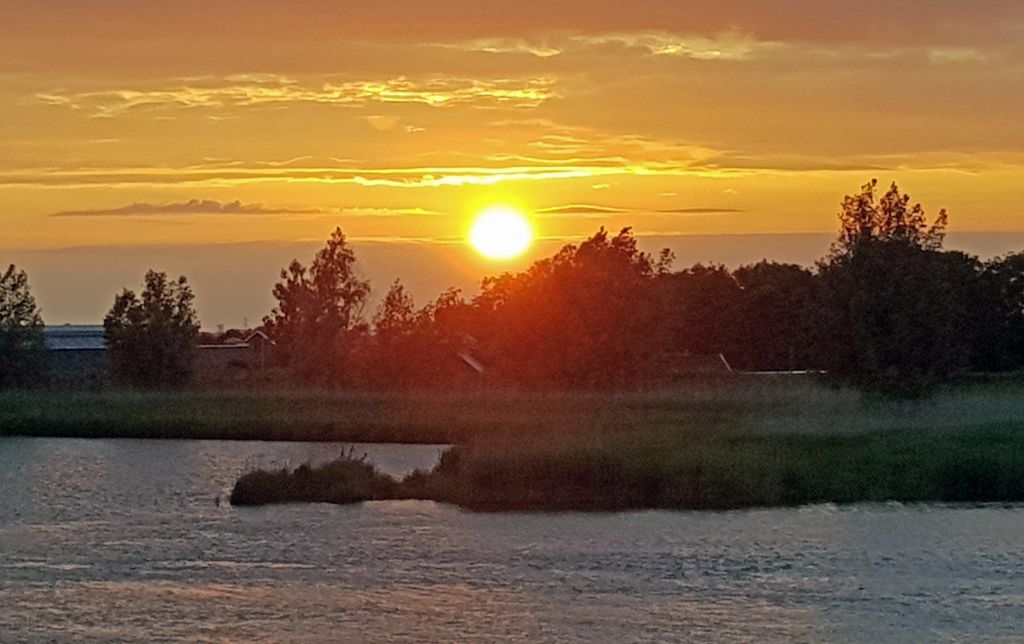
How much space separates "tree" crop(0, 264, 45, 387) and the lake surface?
37.4 meters

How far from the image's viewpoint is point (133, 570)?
23.8m

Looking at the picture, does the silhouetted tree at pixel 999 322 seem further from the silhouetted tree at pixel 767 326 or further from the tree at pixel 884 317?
the tree at pixel 884 317

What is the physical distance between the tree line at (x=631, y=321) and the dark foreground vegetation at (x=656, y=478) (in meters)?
17.3

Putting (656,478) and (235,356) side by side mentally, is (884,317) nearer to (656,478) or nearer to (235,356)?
(656,478)

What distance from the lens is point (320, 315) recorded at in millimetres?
71812

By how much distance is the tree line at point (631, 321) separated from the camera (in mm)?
51250

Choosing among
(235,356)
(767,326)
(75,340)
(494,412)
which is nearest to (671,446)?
(494,412)

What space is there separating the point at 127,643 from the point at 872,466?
17.3 meters

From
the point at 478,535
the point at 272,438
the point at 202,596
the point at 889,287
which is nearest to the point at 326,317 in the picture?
the point at 272,438

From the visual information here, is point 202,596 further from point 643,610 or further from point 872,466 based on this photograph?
point 872,466

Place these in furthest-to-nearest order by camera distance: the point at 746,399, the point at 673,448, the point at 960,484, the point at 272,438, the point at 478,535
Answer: the point at 272,438
the point at 746,399
the point at 673,448
the point at 960,484
the point at 478,535

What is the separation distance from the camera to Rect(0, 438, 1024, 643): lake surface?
790 inches

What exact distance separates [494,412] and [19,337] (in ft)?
99.6

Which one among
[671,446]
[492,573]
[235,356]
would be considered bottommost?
[492,573]
